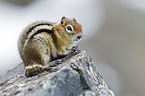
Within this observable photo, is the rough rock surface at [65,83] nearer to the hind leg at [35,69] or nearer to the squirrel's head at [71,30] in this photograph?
the hind leg at [35,69]

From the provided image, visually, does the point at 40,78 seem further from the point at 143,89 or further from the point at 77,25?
the point at 143,89

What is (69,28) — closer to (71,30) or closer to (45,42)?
(71,30)

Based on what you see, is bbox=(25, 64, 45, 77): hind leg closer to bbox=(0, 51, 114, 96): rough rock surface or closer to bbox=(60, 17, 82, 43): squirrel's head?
bbox=(0, 51, 114, 96): rough rock surface

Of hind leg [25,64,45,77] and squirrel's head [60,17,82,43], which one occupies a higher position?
squirrel's head [60,17,82,43]

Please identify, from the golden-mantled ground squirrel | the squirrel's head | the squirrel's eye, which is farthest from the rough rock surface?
the squirrel's eye

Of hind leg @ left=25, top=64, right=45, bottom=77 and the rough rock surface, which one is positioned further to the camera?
hind leg @ left=25, top=64, right=45, bottom=77

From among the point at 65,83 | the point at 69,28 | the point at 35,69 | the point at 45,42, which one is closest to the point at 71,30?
the point at 69,28

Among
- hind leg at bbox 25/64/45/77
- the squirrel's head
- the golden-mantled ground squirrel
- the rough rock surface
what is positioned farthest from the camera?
the squirrel's head
